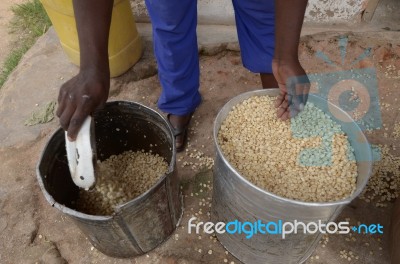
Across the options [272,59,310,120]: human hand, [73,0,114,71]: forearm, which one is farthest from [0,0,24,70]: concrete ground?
[272,59,310,120]: human hand

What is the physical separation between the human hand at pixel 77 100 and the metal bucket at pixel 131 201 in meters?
0.32

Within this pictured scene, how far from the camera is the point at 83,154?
1.39 meters

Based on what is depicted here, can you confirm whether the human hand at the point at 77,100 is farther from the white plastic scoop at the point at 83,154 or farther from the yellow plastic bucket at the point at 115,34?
the yellow plastic bucket at the point at 115,34

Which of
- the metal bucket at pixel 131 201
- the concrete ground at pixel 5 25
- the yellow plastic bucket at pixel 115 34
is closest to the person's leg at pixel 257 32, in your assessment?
the metal bucket at pixel 131 201

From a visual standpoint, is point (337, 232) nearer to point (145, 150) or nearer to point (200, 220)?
point (200, 220)

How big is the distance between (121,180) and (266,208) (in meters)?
0.94

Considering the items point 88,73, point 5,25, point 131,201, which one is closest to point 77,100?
point 88,73

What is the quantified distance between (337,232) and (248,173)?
0.78 meters

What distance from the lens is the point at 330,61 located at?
109 inches

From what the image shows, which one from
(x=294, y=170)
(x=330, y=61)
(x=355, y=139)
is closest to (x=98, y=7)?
(x=294, y=170)

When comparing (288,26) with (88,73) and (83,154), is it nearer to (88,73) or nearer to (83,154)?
(88,73)

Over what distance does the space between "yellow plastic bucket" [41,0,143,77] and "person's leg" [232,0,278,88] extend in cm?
92

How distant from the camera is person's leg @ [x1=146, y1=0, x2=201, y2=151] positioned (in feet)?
5.74

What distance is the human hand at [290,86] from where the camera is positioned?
4.79 ft
